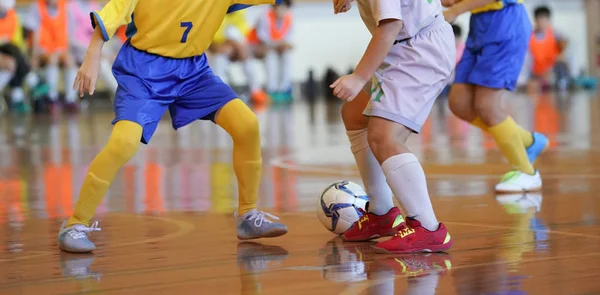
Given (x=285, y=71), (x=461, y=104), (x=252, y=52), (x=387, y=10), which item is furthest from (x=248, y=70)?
(x=387, y=10)

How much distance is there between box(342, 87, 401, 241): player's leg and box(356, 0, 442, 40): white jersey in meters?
0.32

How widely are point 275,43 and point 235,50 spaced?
876 mm

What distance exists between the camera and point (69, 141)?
29.4 feet

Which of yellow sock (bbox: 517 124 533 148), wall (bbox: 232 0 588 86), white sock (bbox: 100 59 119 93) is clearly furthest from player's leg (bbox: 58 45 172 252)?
wall (bbox: 232 0 588 86)

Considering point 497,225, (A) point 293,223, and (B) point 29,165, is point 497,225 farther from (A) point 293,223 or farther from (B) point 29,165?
(B) point 29,165

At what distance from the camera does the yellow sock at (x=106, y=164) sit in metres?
3.67

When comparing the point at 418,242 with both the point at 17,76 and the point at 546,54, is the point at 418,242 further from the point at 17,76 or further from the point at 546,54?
the point at 546,54

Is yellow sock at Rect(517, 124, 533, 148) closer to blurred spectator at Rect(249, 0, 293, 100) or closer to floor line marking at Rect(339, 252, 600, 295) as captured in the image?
floor line marking at Rect(339, 252, 600, 295)

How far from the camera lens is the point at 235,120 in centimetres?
381

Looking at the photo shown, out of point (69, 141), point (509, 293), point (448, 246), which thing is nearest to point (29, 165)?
point (69, 141)

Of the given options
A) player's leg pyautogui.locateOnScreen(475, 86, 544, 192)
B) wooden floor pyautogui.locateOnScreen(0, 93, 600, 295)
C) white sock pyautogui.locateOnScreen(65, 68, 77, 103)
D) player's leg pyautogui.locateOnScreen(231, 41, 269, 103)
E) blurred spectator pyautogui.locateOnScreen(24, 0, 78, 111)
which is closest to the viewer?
wooden floor pyautogui.locateOnScreen(0, 93, 600, 295)

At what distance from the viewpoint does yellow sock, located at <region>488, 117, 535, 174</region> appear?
5.17 metres

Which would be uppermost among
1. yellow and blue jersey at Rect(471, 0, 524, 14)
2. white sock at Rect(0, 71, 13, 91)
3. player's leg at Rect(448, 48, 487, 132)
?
white sock at Rect(0, 71, 13, 91)

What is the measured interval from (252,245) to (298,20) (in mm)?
15500
